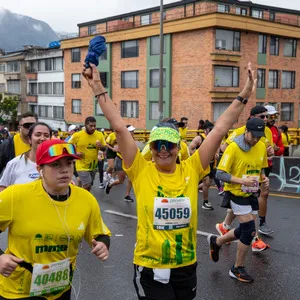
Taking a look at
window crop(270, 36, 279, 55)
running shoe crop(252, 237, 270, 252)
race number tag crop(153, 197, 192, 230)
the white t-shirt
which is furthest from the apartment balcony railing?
race number tag crop(153, 197, 192, 230)

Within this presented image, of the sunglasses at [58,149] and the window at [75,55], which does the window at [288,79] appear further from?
the sunglasses at [58,149]

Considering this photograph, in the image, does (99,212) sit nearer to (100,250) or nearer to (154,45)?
(100,250)

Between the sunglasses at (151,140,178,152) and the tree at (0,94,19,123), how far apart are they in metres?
49.9

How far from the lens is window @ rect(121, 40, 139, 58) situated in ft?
129

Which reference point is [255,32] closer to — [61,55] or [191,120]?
[191,120]

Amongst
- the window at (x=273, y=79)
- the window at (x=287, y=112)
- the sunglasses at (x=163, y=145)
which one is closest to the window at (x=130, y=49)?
the window at (x=273, y=79)

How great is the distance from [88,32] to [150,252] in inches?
1971

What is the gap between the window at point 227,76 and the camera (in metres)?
33.6

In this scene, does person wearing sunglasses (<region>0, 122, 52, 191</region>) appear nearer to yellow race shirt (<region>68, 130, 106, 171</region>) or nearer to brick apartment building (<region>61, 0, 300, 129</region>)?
yellow race shirt (<region>68, 130, 106, 171</region>)

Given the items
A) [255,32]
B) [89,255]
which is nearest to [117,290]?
[89,255]

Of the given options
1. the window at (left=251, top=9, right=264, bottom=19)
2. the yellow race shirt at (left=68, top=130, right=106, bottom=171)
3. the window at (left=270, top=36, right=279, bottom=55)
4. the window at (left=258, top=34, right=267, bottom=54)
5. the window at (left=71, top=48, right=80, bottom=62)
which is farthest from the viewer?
the window at (left=71, top=48, right=80, bottom=62)

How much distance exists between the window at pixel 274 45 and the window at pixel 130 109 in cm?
1201

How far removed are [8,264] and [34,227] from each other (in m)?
0.27

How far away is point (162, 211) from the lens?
3445mm
